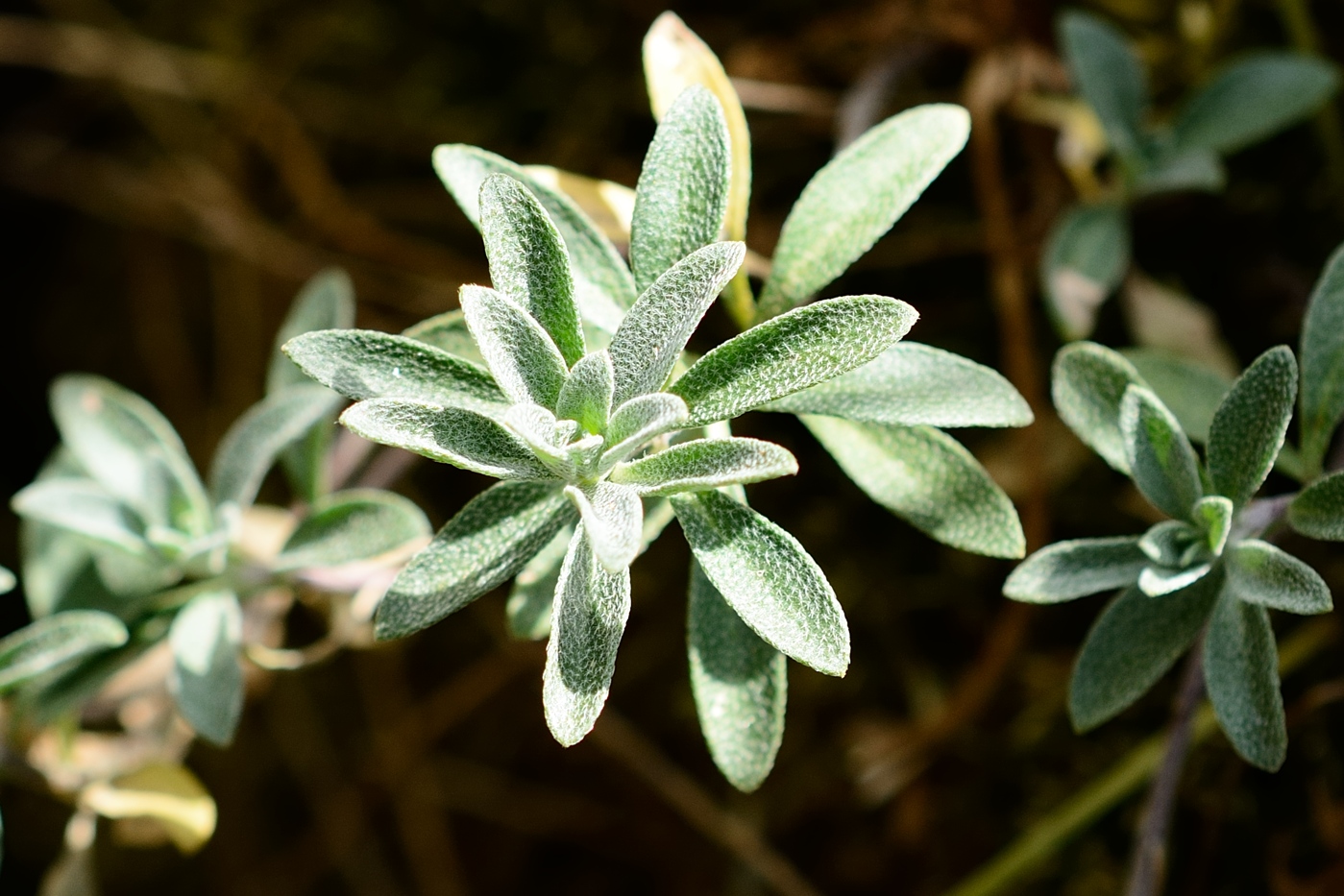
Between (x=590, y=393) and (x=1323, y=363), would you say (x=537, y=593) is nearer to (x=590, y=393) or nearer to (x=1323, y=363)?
(x=590, y=393)

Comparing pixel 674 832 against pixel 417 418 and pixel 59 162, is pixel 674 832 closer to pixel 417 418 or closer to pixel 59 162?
pixel 417 418

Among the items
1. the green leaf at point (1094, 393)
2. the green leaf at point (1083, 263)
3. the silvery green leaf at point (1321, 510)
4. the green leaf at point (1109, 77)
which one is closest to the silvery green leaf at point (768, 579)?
the green leaf at point (1094, 393)

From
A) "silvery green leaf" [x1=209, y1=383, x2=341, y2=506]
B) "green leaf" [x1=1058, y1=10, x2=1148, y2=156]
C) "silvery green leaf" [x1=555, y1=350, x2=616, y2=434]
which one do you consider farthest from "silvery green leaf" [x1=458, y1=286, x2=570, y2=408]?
"green leaf" [x1=1058, y1=10, x2=1148, y2=156]

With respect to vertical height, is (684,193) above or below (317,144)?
above

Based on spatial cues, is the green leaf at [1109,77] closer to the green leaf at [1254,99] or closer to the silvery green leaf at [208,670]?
the green leaf at [1254,99]

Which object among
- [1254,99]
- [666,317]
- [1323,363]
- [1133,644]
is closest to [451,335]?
[666,317]

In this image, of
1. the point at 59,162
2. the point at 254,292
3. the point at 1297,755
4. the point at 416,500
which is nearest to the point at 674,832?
the point at 416,500
